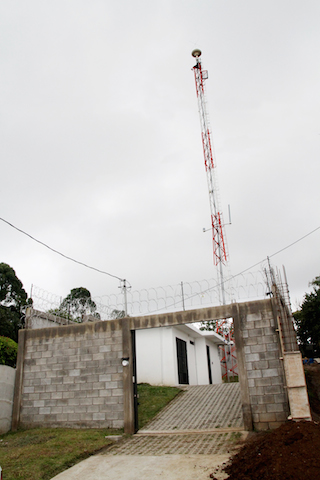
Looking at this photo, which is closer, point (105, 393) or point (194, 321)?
point (194, 321)

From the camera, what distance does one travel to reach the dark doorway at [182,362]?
56.1 feet

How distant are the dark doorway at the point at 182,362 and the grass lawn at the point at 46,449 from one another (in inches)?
216

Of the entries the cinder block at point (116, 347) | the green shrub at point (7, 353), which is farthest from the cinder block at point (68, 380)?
the green shrub at point (7, 353)

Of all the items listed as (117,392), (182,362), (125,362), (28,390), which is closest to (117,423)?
(117,392)

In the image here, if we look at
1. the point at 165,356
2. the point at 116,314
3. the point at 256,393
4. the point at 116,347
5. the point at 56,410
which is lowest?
the point at 56,410

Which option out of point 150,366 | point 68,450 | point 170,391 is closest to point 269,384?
point 68,450

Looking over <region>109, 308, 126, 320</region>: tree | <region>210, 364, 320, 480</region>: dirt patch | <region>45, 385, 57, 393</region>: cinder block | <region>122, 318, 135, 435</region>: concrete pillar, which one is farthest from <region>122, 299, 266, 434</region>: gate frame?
<region>45, 385, 57, 393</region>: cinder block

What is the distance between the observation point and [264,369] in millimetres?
8734

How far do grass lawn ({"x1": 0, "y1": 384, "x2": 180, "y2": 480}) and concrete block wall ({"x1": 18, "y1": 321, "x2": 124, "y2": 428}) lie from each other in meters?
0.42

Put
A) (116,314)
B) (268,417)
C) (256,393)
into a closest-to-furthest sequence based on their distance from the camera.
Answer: (268,417), (256,393), (116,314)

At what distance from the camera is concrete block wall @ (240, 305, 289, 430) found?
8.36m

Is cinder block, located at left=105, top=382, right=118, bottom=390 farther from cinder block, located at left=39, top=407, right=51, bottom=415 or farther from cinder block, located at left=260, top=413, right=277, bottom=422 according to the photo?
cinder block, located at left=260, top=413, right=277, bottom=422

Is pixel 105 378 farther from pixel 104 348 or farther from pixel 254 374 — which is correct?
pixel 254 374

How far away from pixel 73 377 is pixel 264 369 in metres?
5.53
